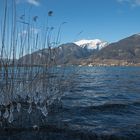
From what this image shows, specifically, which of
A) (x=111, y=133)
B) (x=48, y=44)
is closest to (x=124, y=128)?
(x=111, y=133)

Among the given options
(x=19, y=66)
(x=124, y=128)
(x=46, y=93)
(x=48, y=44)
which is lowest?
(x=124, y=128)

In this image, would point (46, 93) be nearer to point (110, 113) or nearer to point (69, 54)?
point (110, 113)

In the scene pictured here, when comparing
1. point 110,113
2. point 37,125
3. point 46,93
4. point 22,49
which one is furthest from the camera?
point 110,113

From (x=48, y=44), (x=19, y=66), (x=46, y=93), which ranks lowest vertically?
(x=46, y=93)

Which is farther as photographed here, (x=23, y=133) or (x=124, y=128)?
(x=124, y=128)

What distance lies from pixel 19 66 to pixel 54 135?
3.05 metres

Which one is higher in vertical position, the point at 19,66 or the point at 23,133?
the point at 19,66

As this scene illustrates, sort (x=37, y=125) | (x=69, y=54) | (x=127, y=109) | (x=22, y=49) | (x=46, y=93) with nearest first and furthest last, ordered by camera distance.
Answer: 1. (x=37, y=125)
2. (x=22, y=49)
3. (x=46, y=93)
4. (x=127, y=109)
5. (x=69, y=54)

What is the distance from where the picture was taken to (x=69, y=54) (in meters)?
13.6

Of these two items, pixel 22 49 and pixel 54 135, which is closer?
pixel 54 135

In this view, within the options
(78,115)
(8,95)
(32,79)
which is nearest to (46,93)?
(32,79)

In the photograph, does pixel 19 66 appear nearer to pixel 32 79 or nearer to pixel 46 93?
pixel 32 79

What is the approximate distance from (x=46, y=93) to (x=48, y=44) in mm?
1654

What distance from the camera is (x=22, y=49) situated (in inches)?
363
